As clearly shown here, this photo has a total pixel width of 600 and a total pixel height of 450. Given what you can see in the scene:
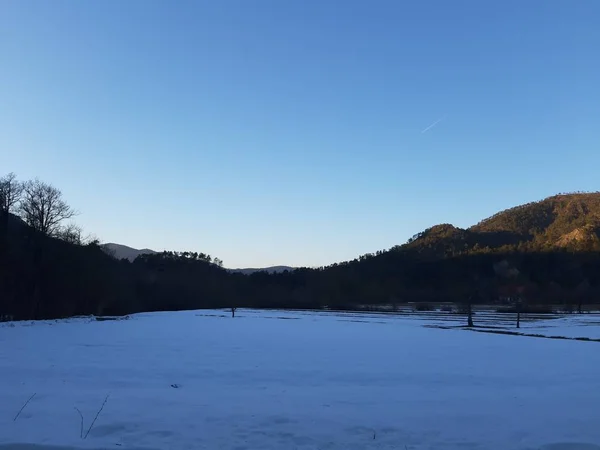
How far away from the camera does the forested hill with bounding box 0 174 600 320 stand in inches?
2012

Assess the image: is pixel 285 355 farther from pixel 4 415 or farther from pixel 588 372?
pixel 4 415

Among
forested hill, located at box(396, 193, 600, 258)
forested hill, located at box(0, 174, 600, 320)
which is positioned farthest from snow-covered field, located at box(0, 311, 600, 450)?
forested hill, located at box(396, 193, 600, 258)

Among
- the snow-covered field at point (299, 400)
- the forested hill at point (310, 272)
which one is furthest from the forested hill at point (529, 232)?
the snow-covered field at point (299, 400)

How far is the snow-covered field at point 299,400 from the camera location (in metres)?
8.09

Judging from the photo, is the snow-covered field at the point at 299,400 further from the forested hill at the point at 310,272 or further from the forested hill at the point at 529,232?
the forested hill at the point at 529,232

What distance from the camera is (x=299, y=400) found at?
35.4 ft

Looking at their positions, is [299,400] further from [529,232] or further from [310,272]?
[529,232]

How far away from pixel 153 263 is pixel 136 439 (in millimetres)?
135507

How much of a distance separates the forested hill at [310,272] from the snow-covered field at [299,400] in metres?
34.4

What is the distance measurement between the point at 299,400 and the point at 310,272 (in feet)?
421

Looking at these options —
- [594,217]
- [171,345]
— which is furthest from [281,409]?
[594,217]

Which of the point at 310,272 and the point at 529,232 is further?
the point at 529,232

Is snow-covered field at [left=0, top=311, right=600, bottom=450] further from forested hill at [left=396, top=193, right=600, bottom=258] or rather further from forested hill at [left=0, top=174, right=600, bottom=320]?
forested hill at [left=396, top=193, right=600, bottom=258]

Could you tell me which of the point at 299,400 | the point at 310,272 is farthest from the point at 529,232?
the point at 299,400
